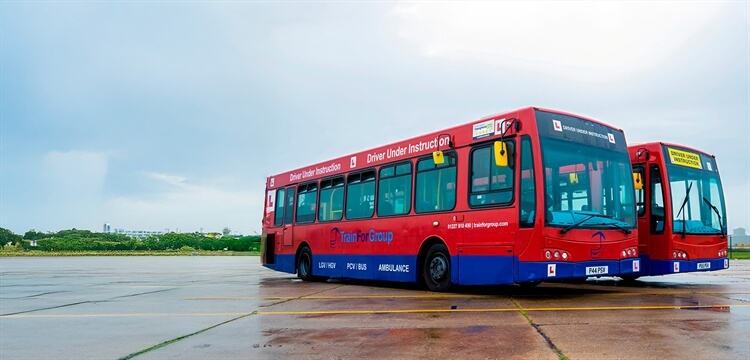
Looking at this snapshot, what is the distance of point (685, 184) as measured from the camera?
12.7 metres

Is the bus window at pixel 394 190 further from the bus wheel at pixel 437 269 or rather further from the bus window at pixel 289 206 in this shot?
the bus window at pixel 289 206

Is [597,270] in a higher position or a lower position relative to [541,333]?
higher

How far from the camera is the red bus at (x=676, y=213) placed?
479 inches

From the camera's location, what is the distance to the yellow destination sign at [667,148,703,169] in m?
12.6

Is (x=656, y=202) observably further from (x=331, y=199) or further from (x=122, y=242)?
→ (x=122, y=242)

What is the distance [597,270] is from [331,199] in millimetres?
7359

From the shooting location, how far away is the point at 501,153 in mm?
9906

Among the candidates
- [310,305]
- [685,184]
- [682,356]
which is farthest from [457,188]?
[682,356]

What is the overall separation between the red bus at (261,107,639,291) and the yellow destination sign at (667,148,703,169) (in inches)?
83.8

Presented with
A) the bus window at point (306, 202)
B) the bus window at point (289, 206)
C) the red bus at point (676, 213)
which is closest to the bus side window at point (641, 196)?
the red bus at point (676, 213)

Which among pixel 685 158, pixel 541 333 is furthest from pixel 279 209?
pixel 541 333

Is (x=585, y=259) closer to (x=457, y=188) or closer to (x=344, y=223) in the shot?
(x=457, y=188)

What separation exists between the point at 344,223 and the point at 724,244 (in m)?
8.33

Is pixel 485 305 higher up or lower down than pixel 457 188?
lower down
